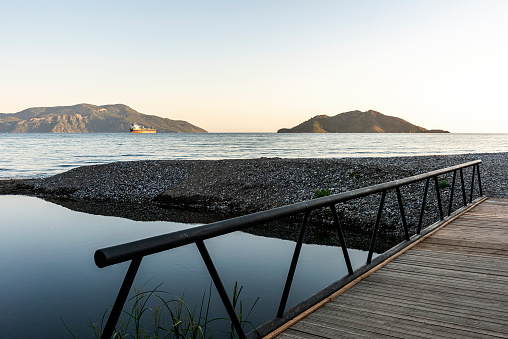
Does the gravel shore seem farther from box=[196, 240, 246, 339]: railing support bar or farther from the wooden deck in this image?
box=[196, 240, 246, 339]: railing support bar

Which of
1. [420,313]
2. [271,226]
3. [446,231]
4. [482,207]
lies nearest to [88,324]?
[420,313]

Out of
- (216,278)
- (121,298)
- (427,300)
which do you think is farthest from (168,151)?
(121,298)

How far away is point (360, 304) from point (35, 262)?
803cm

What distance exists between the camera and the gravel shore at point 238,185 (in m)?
14.8

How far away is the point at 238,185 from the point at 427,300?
580 inches

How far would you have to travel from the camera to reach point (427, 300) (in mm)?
3945

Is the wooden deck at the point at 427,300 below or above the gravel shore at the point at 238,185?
above

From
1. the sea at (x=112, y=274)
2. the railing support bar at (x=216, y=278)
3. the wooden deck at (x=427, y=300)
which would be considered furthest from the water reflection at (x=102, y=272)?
the railing support bar at (x=216, y=278)

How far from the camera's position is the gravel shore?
1481 cm

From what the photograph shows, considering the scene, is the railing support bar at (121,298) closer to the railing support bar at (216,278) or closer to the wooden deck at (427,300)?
the railing support bar at (216,278)

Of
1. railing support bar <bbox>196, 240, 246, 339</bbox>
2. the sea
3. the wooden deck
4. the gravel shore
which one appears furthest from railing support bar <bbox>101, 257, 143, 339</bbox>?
the gravel shore

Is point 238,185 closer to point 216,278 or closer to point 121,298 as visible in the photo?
point 216,278

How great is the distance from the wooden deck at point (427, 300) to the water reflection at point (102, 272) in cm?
233

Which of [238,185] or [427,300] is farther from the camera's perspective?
[238,185]
